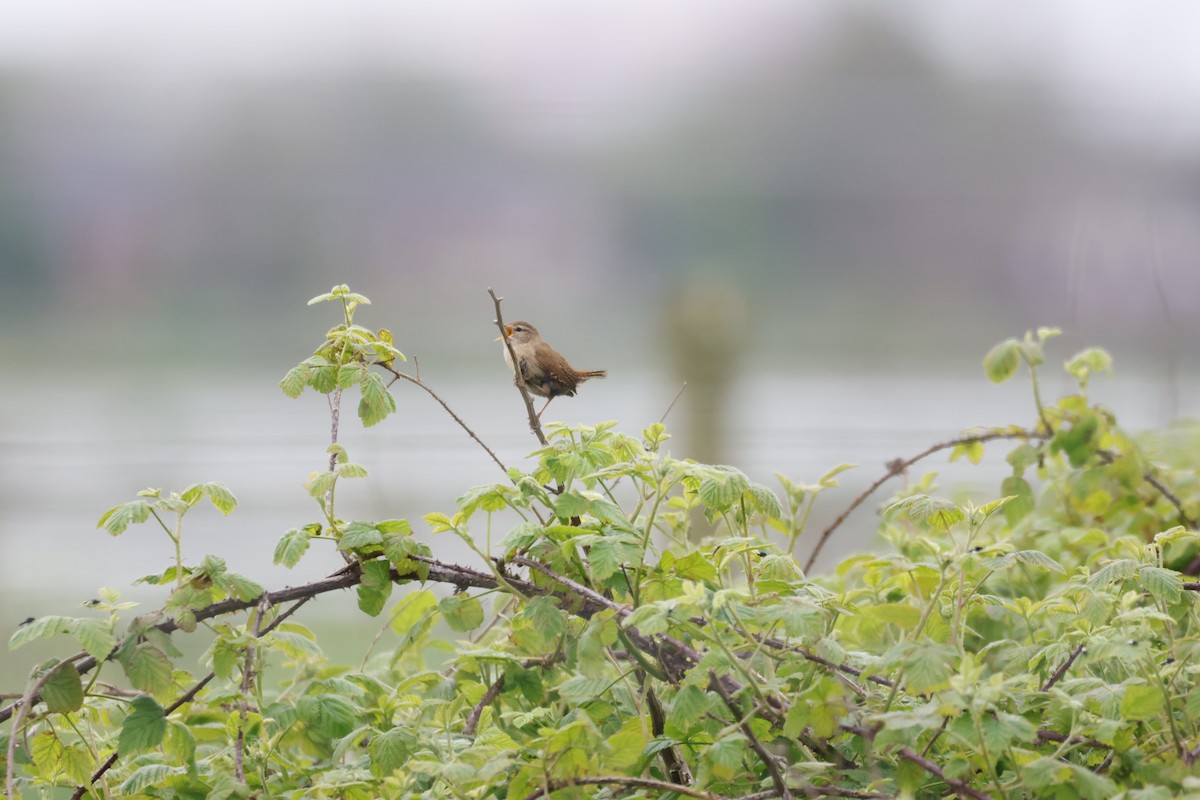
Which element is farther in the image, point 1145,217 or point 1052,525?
point 1145,217

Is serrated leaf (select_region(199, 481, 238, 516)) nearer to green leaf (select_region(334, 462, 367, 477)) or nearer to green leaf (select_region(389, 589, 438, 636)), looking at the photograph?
green leaf (select_region(334, 462, 367, 477))

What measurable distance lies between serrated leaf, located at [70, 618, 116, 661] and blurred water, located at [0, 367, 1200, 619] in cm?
241

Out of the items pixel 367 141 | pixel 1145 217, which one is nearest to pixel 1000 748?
pixel 1145 217

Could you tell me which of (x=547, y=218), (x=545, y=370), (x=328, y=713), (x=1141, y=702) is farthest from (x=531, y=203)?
(x=1141, y=702)

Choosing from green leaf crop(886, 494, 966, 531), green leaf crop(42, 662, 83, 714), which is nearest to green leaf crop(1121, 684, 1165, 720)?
green leaf crop(886, 494, 966, 531)

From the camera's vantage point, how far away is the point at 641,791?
1081 mm

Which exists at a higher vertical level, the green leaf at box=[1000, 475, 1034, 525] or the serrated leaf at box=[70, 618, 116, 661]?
the green leaf at box=[1000, 475, 1034, 525]

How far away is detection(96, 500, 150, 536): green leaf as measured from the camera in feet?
3.62

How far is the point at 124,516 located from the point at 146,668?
0.15 m

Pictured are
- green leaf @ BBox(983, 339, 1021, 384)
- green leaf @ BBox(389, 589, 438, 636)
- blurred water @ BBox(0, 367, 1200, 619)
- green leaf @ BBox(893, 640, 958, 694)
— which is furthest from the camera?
blurred water @ BBox(0, 367, 1200, 619)

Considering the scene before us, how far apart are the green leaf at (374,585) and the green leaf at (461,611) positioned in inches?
2.4

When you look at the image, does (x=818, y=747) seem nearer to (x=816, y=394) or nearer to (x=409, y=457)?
(x=409, y=457)

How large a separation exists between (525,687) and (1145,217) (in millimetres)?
2197

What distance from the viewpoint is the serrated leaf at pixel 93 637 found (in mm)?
1043
